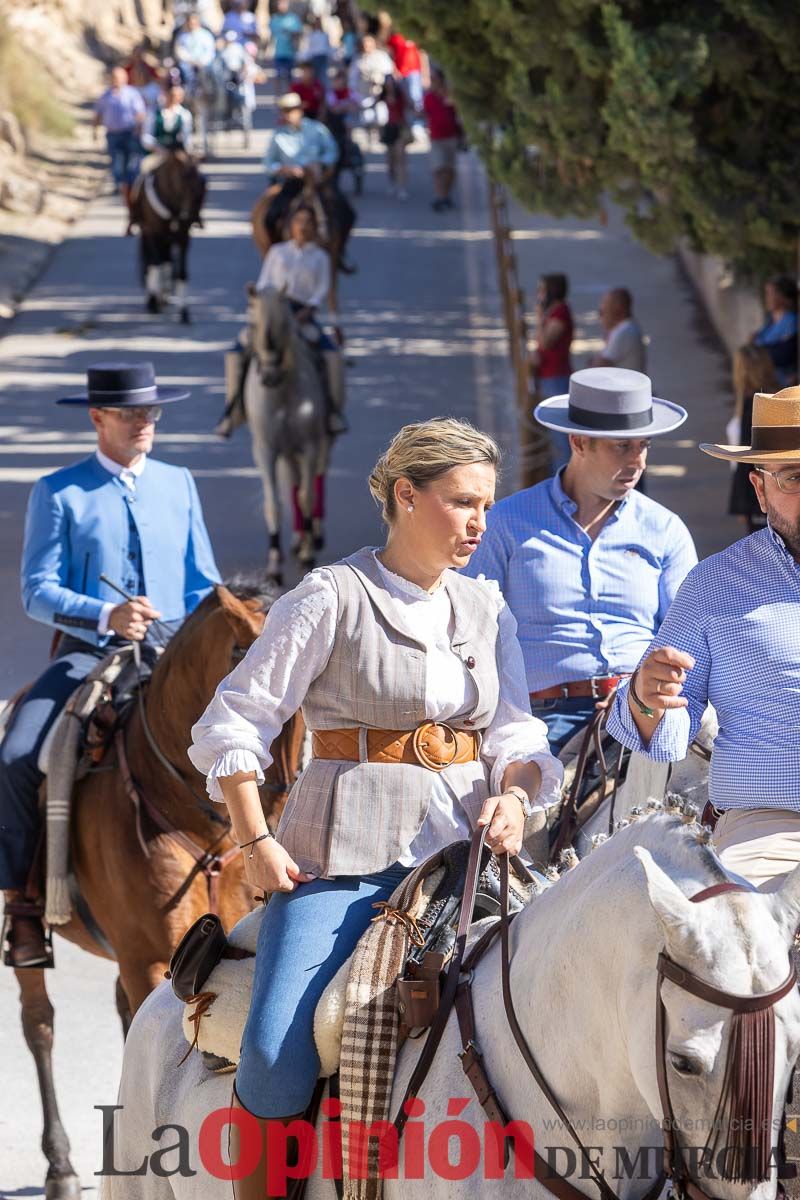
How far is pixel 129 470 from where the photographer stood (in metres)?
6.78

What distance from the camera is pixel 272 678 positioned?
4.02 metres

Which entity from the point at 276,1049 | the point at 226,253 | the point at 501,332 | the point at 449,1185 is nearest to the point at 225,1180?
the point at 276,1049

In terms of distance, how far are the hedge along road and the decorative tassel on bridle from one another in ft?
14.2

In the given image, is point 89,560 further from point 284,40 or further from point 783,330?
point 284,40

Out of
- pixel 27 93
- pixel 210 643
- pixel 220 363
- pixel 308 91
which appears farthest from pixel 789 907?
pixel 27 93

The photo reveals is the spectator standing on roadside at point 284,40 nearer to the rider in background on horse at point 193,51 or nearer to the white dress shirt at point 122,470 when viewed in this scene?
the rider in background on horse at point 193,51

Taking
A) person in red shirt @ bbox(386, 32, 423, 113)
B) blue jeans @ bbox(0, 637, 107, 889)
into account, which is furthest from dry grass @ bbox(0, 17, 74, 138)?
blue jeans @ bbox(0, 637, 107, 889)

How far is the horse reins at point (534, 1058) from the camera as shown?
297cm

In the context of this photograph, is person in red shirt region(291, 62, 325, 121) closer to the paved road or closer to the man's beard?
the paved road

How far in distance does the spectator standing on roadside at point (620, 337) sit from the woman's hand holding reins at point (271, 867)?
38.2ft

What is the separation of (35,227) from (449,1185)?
28.5 meters

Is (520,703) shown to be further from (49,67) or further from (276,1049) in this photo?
(49,67)

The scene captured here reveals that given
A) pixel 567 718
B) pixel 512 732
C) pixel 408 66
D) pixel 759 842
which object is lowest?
pixel 567 718

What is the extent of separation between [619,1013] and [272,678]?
120cm
